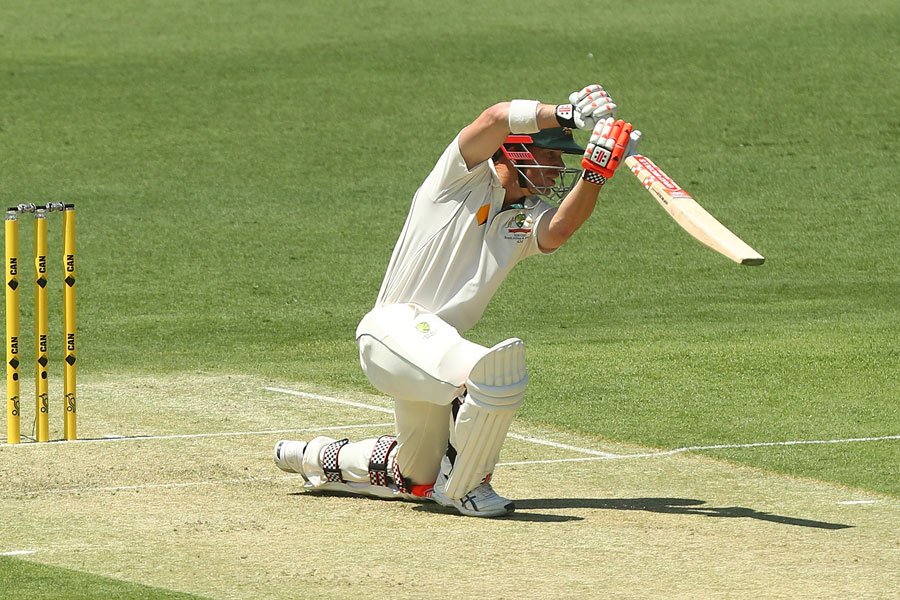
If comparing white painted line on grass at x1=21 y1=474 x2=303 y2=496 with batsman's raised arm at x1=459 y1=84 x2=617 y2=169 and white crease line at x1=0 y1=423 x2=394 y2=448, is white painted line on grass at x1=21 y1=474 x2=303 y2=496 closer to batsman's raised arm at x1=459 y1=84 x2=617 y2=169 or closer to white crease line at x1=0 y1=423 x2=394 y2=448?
white crease line at x1=0 y1=423 x2=394 y2=448

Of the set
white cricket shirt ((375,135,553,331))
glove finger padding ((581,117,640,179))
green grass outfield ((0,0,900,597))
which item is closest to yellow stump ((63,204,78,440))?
green grass outfield ((0,0,900,597))

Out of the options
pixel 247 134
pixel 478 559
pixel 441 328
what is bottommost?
pixel 478 559

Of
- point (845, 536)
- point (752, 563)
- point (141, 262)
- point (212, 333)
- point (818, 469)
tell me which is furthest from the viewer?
point (141, 262)

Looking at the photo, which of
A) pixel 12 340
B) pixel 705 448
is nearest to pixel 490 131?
pixel 705 448

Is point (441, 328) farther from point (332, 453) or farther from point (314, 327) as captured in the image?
point (314, 327)

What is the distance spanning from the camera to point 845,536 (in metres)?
6.41

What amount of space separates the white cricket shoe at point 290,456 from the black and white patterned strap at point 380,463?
0.36 meters

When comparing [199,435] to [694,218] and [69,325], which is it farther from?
[694,218]

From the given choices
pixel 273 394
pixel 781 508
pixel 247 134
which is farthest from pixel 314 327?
pixel 247 134

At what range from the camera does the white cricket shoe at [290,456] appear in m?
7.51

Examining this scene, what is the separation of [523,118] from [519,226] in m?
0.51

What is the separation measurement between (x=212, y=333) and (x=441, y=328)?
585 centimetres

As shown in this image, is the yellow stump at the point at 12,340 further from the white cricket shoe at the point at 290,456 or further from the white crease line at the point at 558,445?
the white crease line at the point at 558,445

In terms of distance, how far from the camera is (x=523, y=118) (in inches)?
266
